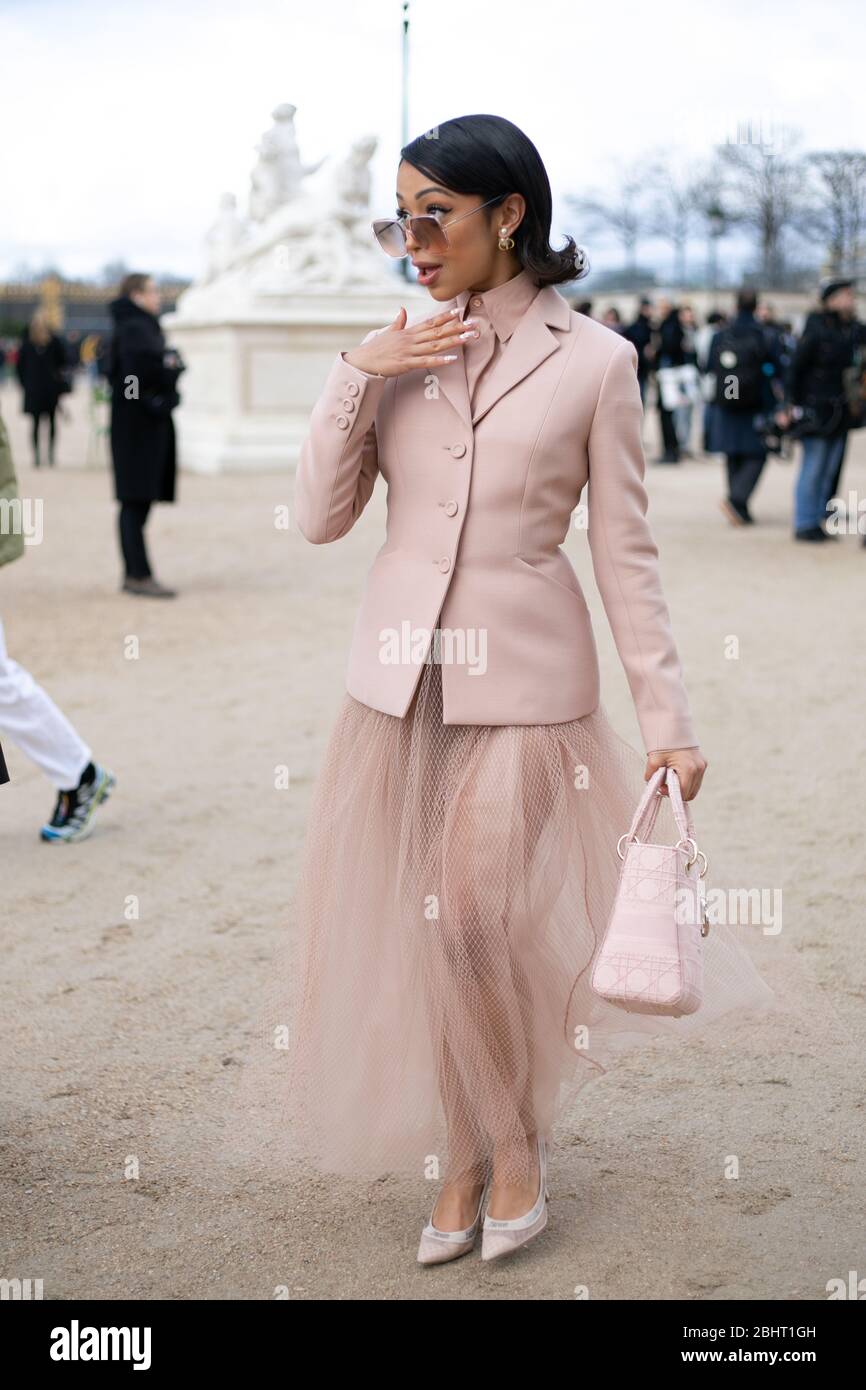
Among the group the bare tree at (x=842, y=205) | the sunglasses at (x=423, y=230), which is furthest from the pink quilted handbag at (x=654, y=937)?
the bare tree at (x=842, y=205)

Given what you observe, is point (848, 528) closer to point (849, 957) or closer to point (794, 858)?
point (794, 858)

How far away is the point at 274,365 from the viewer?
20.5 metres

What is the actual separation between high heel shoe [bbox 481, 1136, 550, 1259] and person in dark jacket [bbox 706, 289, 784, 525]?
458 inches

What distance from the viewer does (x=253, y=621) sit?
10.1 metres

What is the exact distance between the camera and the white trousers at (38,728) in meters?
5.53

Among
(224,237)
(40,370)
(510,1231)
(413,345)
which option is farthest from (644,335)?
(510,1231)

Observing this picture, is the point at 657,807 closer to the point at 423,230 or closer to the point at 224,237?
the point at 423,230

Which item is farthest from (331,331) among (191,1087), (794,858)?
(191,1087)

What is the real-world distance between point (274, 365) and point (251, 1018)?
16952 millimetres

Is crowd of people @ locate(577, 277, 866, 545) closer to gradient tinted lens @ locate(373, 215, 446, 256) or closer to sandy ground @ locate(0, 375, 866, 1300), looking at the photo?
sandy ground @ locate(0, 375, 866, 1300)

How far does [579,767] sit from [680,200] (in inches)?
2303

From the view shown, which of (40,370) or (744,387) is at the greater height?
(744,387)

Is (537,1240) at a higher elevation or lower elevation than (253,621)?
higher

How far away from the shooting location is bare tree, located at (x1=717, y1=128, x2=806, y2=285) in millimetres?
48406
